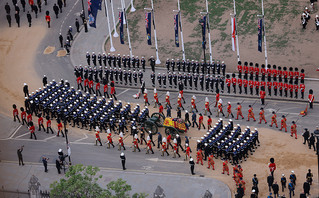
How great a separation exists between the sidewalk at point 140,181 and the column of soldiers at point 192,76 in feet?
41.6

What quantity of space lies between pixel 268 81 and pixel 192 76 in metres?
6.86

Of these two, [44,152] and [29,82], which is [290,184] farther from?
[29,82]

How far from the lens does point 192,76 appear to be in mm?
83000

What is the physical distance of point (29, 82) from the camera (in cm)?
8700

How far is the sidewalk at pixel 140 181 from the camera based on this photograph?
68562 mm

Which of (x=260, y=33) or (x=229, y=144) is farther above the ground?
(x=260, y=33)

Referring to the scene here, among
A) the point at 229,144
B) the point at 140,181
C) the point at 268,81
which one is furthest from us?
the point at 268,81

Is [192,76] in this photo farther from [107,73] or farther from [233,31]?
[107,73]

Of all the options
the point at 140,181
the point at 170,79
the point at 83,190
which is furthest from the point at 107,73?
the point at 83,190

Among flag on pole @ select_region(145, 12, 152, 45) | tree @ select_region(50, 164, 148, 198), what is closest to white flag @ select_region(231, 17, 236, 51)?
flag on pole @ select_region(145, 12, 152, 45)

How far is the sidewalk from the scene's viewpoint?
68.6 metres

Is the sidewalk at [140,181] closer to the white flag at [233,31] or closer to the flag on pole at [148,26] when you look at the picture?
the flag on pole at [148,26]

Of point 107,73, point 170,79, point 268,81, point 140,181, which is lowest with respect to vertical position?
point 140,181

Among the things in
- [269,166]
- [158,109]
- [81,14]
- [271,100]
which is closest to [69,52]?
[81,14]
